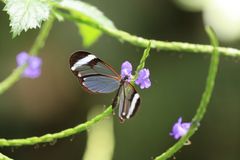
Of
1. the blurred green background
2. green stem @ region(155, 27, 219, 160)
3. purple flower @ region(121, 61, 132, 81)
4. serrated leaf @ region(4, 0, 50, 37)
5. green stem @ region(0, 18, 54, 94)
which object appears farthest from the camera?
the blurred green background

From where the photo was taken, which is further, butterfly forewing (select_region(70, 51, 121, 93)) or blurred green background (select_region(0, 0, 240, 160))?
blurred green background (select_region(0, 0, 240, 160))

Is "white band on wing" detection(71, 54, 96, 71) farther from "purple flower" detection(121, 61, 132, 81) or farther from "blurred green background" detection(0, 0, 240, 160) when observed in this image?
"blurred green background" detection(0, 0, 240, 160)

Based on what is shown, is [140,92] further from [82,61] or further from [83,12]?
[82,61]

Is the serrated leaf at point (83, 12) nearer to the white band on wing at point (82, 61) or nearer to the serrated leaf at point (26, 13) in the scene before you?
the serrated leaf at point (26, 13)

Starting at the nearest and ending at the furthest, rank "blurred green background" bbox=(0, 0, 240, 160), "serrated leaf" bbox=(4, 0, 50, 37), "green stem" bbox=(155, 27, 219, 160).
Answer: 1. "green stem" bbox=(155, 27, 219, 160)
2. "serrated leaf" bbox=(4, 0, 50, 37)
3. "blurred green background" bbox=(0, 0, 240, 160)

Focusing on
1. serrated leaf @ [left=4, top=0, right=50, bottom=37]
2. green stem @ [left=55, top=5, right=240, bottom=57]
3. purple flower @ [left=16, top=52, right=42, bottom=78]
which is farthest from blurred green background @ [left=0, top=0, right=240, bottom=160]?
serrated leaf @ [left=4, top=0, right=50, bottom=37]

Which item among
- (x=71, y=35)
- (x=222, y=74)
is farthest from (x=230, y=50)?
(x=222, y=74)
